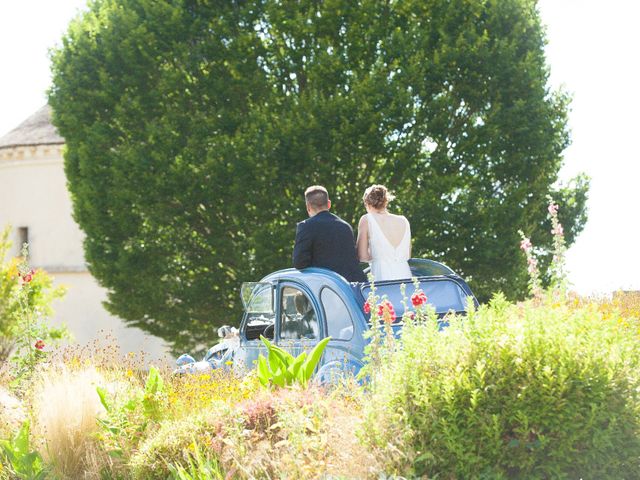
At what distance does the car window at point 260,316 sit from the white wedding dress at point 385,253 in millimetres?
1192

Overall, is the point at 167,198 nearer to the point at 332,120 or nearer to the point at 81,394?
the point at 332,120

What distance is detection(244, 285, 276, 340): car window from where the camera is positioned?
9.17 metres

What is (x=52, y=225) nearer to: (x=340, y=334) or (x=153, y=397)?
(x=153, y=397)

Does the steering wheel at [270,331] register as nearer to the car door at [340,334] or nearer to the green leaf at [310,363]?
the car door at [340,334]

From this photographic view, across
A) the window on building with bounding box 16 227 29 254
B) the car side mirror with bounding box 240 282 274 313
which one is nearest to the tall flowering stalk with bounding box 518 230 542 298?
the car side mirror with bounding box 240 282 274 313

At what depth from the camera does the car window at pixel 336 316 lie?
7852 mm

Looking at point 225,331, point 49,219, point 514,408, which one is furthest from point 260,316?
point 49,219

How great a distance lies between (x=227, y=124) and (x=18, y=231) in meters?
15.1

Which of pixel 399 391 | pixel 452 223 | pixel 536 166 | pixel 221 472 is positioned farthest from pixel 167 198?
pixel 399 391

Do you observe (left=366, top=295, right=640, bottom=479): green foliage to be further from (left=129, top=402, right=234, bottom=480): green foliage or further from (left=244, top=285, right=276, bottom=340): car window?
(left=244, top=285, right=276, bottom=340): car window

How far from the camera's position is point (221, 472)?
6.50m

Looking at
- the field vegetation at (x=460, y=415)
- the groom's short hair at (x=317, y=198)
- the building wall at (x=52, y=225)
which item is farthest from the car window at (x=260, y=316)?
the building wall at (x=52, y=225)

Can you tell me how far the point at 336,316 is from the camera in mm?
7988

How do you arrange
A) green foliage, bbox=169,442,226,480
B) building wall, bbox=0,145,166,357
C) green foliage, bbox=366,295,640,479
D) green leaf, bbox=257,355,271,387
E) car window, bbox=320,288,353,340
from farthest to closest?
building wall, bbox=0,145,166,357
car window, bbox=320,288,353,340
green leaf, bbox=257,355,271,387
green foliage, bbox=169,442,226,480
green foliage, bbox=366,295,640,479
